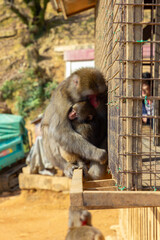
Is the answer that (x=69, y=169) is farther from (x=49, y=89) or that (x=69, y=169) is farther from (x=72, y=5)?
(x=49, y=89)

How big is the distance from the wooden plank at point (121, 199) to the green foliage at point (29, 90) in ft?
40.7

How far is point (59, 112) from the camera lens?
10.7 ft

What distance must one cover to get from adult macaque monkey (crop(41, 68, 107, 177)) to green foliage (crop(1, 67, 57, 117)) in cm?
1066

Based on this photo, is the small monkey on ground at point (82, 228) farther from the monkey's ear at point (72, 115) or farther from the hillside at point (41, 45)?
the hillside at point (41, 45)

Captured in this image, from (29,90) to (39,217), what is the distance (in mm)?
9234

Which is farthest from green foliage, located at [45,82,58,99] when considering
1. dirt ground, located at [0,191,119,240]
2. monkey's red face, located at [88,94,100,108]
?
monkey's red face, located at [88,94,100,108]

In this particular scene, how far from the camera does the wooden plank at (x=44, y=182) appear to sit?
648cm

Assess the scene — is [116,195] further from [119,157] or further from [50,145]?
[50,145]

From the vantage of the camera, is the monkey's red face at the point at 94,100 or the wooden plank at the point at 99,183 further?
the monkey's red face at the point at 94,100

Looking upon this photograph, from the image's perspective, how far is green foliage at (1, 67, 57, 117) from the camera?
13.9 meters

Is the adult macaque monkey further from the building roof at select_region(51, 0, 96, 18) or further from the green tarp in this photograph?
the green tarp

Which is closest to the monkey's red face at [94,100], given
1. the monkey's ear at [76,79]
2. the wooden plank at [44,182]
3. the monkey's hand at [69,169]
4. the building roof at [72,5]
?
the monkey's ear at [76,79]

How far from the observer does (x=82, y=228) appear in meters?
2.09

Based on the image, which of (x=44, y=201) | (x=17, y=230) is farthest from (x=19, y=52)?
(x=17, y=230)
